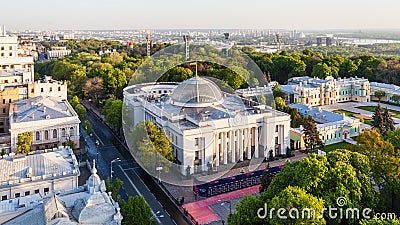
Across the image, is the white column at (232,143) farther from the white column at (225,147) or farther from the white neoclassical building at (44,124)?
the white neoclassical building at (44,124)

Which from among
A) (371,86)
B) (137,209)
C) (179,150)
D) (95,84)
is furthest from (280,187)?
(371,86)

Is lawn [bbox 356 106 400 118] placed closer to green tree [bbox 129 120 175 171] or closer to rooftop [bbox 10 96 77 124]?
green tree [bbox 129 120 175 171]

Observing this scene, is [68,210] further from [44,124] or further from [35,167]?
[44,124]

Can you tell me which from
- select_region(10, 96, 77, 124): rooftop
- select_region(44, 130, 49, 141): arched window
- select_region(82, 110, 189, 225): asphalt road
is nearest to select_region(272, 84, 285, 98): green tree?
select_region(82, 110, 189, 225): asphalt road

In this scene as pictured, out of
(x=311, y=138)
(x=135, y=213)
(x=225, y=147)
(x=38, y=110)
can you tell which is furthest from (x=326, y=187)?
(x=38, y=110)

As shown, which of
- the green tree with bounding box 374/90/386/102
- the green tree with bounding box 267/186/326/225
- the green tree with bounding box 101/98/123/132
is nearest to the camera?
the green tree with bounding box 267/186/326/225

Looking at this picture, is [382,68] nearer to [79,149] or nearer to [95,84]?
[95,84]

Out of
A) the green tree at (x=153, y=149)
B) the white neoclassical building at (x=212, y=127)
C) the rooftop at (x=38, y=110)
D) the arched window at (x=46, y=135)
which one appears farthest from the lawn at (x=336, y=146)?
the arched window at (x=46, y=135)
